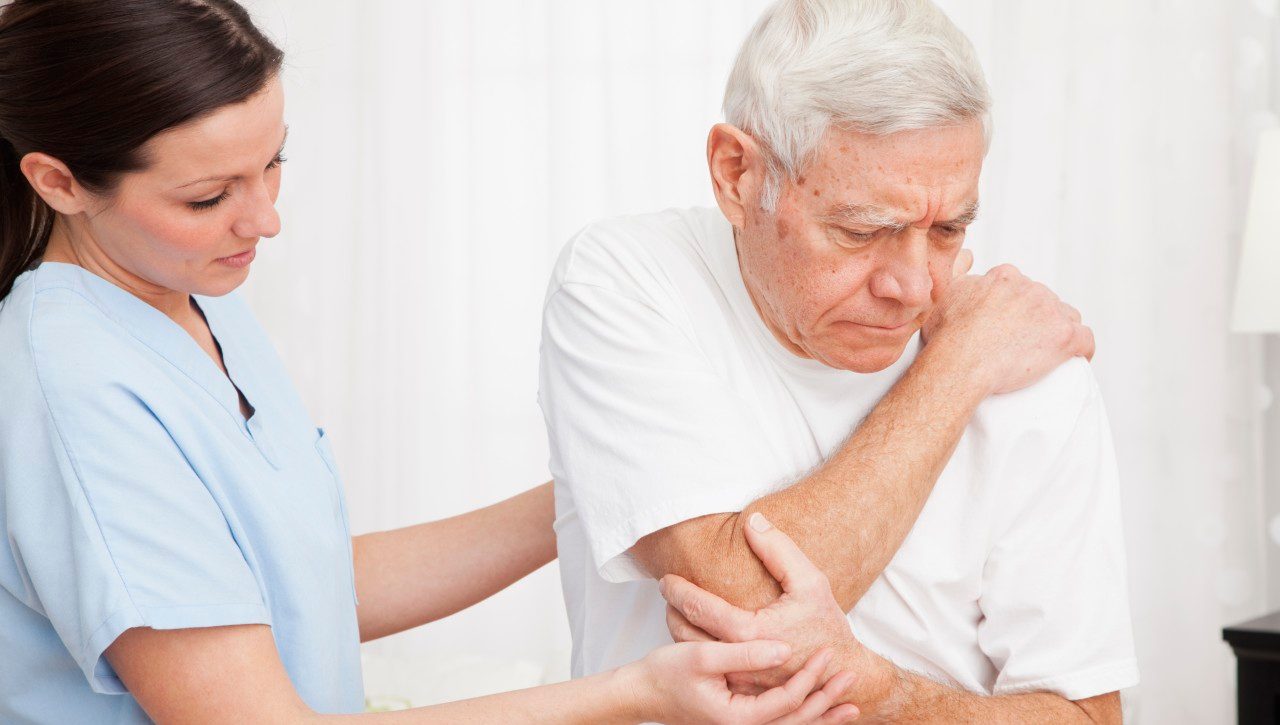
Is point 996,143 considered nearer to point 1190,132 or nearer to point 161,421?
point 1190,132

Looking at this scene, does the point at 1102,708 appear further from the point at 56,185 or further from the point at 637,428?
the point at 56,185

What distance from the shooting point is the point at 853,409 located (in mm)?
1513

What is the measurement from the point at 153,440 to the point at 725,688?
63cm

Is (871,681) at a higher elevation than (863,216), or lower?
lower

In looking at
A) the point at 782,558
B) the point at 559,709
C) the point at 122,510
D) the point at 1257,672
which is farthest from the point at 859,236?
the point at 1257,672

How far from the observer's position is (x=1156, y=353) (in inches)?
130

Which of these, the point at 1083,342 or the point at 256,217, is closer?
the point at 256,217

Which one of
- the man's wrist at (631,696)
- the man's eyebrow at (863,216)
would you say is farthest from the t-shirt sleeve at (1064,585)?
the man's wrist at (631,696)

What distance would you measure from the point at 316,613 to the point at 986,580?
80 cm

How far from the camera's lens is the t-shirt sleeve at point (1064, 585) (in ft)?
4.53

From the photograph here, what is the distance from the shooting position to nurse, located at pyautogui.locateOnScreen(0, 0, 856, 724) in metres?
1.16

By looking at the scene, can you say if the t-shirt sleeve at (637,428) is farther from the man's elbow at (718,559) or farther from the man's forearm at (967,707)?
the man's forearm at (967,707)

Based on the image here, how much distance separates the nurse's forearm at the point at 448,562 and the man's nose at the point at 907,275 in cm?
68

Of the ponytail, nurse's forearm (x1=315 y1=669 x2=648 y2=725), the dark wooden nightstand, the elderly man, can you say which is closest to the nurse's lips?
the ponytail
